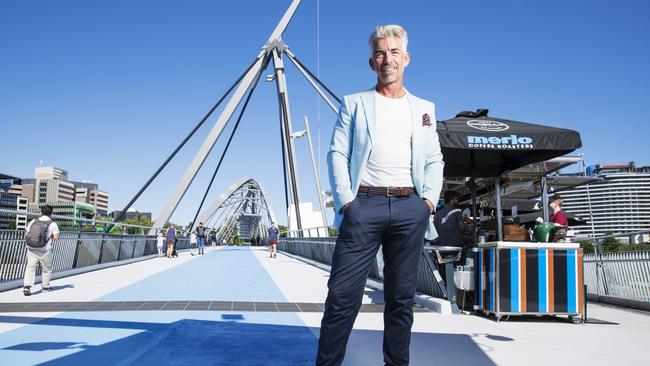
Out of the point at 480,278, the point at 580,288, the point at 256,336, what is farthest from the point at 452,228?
the point at 256,336

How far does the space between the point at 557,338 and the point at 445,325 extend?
110cm

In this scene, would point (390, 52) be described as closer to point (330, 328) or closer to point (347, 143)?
point (347, 143)

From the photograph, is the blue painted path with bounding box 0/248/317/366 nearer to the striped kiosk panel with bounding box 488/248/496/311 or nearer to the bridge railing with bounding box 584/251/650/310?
the striped kiosk panel with bounding box 488/248/496/311

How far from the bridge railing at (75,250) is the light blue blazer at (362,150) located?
8.00 metres

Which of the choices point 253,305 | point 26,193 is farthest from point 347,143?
point 26,193

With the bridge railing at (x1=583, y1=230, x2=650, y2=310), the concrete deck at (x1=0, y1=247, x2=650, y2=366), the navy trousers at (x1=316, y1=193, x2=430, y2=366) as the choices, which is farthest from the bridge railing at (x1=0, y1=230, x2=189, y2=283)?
the bridge railing at (x1=583, y1=230, x2=650, y2=310)

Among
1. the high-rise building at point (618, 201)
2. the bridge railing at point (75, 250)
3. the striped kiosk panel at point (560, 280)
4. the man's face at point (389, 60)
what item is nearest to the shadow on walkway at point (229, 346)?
the striped kiosk panel at point (560, 280)

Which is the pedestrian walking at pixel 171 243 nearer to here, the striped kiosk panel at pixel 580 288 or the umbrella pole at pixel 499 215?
the umbrella pole at pixel 499 215

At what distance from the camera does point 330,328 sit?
2.91 metres

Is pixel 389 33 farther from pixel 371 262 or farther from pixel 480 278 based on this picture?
pixel 480 278

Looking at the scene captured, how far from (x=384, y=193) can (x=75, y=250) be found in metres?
11.8

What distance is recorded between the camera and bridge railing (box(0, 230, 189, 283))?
9.23 meters

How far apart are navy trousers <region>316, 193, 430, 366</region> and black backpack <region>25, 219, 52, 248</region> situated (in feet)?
23.1

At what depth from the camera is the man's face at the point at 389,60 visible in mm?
3096
